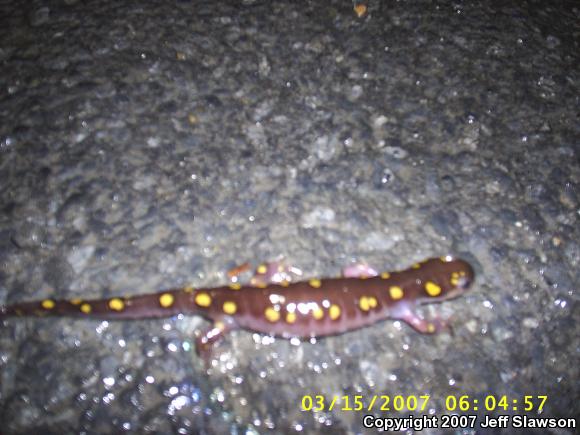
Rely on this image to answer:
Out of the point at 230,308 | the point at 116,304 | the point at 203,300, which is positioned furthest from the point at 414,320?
the point at 116,304

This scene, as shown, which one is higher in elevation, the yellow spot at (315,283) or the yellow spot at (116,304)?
the yellow spot at (315,283)

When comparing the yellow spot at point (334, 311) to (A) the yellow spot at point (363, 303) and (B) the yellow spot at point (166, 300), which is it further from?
(B) the yellow spot at point (166, 300)

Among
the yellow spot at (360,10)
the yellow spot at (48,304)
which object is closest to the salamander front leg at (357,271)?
the yellow spot at (48,304)

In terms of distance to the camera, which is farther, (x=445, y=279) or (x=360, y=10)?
(x=360, y=10)

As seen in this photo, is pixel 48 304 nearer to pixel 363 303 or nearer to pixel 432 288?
pixel 363 303

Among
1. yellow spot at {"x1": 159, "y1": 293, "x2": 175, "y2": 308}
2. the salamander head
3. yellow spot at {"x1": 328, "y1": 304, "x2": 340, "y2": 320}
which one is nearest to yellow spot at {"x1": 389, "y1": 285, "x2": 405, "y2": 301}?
the salamander head
